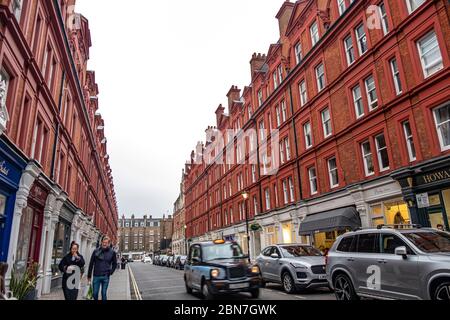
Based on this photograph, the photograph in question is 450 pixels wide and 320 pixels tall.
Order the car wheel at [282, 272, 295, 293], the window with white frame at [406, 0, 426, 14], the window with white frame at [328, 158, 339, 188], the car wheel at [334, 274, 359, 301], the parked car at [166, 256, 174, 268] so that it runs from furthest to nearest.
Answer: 1. the parked car at [166, 256, 174, 268]
2. the window with white frame at [328, 158, 339, 188]
3. the window with white frame at [406, 0, 426, 14]
4. the car wheel at [282, 272, 295, 293]
5. the car wheel at [334, 274, 359, 301]

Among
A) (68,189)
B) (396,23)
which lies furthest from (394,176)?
(68,189)

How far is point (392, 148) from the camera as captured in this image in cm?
1537

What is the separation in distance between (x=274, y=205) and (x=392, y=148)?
13.2 m

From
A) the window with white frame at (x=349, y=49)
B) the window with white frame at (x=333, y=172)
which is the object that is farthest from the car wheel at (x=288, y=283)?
the window with white frame at (x=349, y=49)

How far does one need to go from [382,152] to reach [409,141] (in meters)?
1.71

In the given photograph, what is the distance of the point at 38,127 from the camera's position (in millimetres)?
13086

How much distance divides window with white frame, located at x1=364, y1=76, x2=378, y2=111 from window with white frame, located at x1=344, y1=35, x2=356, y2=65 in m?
1.99

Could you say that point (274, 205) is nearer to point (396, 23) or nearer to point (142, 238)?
point (396, 23)

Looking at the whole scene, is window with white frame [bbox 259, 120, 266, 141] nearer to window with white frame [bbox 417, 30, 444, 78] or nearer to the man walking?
window with white frame [bbox 417, 30, 444, 78]

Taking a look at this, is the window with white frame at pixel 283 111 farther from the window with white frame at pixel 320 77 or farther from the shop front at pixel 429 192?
the shop front at pixel 429 192

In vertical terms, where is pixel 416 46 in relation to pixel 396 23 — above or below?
below

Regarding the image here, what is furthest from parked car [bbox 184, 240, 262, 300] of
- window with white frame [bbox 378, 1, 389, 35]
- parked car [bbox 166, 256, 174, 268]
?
parked car [bbox 166, 256, 174, 268]

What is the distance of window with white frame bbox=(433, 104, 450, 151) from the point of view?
12781mm

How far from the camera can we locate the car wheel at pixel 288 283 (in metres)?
11.7
